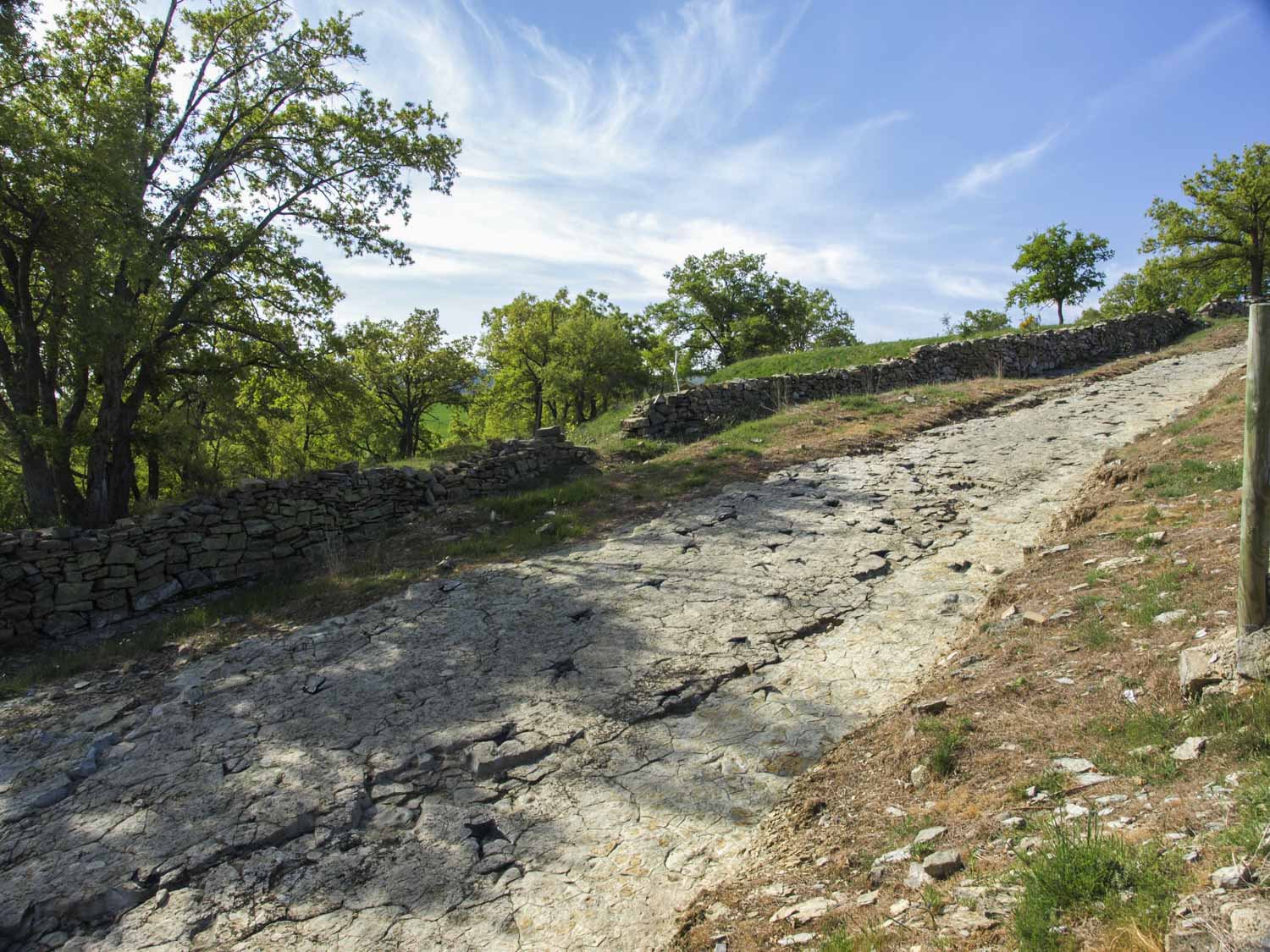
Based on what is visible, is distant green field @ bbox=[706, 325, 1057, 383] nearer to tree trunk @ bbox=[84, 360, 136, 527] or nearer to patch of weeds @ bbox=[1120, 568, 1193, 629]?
tree trunk @ bbox=[84, 360, 136, 527]

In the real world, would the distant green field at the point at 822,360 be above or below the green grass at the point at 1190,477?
above

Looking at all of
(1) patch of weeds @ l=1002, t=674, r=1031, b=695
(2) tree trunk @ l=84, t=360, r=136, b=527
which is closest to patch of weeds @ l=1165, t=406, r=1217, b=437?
(1) patch of weeds @ l=1002, t=674, r=1031, b=695

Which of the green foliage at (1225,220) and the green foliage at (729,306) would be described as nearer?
the green foliage at (1225,220)

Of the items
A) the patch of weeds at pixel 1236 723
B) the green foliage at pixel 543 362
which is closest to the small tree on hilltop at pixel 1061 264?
the green foliage at pixel 543 362

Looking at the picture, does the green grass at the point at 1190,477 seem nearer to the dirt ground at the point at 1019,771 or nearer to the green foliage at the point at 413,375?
the dirt ground at the point at 1019,771

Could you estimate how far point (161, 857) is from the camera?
440 centimetres

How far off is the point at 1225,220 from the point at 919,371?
2231 cm

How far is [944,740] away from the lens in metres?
4.10

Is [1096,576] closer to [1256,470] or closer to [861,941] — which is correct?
[1256,470]

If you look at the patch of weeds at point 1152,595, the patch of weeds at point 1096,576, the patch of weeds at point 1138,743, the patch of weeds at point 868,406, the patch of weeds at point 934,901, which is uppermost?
the patch of weeds at point 868,406

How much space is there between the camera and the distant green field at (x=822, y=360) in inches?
878

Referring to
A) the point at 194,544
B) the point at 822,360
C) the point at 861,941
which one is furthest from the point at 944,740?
the point at 822,360

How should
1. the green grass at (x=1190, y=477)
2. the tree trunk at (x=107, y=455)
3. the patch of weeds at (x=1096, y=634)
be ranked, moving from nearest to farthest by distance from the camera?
1. the patch of weeds at (x=1096, y=634)
2. the green grass at (x=1190, y=477)
3. the tree trunk at (x=107, y=455)

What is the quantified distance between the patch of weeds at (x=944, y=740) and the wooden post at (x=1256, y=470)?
1508 mm
